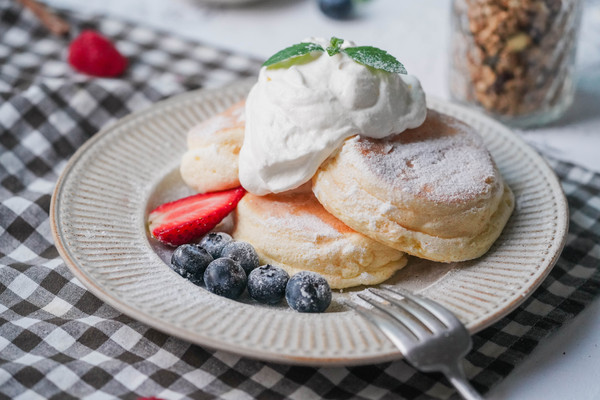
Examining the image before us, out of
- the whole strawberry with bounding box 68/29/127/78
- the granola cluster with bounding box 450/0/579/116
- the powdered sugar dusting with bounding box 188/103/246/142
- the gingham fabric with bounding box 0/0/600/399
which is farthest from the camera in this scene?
the whole strawberry with bounding box 68/29/127/78

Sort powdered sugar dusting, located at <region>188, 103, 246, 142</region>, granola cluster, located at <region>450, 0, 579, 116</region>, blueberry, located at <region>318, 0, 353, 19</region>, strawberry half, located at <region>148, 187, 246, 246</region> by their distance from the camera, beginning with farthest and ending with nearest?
blueberry, located at <region>318, 0, 353, 19</region>, granola cluster, located at <region>450, 0, 579, 116</region>, powdered sugar dusting, located at <region>188, 103, 246, 142</region>, strawberry half, located at <region>148, 187, 246, 246</region>

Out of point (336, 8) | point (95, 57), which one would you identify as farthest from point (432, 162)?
point (336, 8)

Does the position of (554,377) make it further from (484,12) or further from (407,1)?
(407,1)

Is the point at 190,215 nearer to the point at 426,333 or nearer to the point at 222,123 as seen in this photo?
the point at 222,123

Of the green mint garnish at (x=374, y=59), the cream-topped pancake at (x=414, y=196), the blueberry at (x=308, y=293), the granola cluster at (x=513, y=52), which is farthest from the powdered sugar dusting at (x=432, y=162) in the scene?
the granola cluster at (x=513, y=52)

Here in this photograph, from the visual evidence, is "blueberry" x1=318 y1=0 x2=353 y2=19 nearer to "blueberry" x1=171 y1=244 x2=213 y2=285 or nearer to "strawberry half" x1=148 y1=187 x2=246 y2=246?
"strawberry half" x1=148 y1=187 x2=246 y2=246

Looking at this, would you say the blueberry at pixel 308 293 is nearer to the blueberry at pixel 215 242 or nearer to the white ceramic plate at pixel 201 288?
the white ceramic plate at pixel 201 288

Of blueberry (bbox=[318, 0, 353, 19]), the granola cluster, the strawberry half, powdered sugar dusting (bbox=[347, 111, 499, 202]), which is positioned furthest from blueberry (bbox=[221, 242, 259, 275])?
blueberry (bbox=[318, 0, 353, 19])
